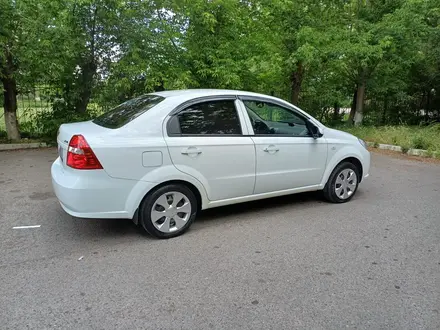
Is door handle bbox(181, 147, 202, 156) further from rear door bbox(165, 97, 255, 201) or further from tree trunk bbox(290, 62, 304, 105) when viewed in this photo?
tree trunk bbox(290, 62, 304, 105)

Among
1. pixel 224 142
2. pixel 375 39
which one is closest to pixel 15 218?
pixel 224 142

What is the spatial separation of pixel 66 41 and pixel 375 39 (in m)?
8.99

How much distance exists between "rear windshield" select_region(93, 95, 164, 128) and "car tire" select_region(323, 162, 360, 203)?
2579 mm

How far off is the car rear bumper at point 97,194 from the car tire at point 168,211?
5.3 inches

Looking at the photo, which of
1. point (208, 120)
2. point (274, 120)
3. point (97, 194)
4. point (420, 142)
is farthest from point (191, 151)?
point (420, 142)

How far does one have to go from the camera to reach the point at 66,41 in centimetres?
776

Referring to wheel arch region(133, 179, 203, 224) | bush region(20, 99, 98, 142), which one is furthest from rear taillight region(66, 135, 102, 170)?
bush region(20, 99, 98, 142)

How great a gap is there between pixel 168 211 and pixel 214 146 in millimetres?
851

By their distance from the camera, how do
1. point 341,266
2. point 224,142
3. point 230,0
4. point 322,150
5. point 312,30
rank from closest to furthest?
point 341,266
point 224,142
point 322,150
point 230,0
point 312,30

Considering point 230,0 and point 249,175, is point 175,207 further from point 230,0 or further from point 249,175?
point 230,0

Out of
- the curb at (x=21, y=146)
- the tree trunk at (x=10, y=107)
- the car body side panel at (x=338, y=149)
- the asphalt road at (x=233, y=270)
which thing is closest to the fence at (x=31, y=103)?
the tree trunk at (x=10, y=107)

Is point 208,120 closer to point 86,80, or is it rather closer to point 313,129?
point 313,129

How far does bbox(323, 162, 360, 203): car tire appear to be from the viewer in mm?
4691

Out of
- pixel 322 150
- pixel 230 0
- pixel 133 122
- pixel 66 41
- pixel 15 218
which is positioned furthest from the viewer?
pixel 230 0
